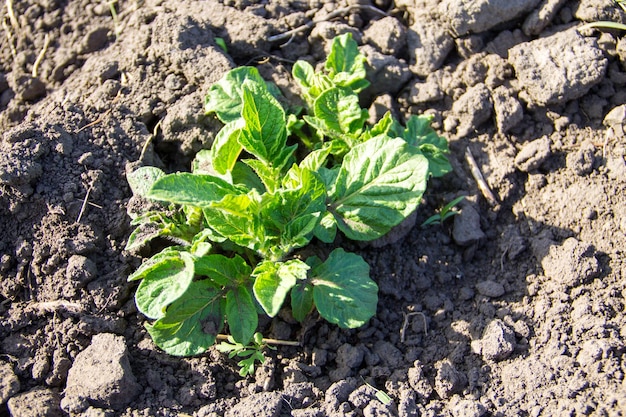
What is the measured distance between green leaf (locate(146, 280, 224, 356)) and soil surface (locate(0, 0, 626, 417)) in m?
0.16

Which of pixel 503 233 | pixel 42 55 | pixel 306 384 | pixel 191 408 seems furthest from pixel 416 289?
pixel 42 55

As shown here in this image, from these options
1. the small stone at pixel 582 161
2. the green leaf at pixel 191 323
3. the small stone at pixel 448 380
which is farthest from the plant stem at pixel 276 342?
the small stone at pixel 582 161

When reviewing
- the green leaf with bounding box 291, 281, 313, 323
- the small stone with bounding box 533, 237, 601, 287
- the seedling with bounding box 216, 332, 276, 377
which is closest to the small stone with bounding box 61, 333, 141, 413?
the seedling with bounding box 216, 332, 276, 377

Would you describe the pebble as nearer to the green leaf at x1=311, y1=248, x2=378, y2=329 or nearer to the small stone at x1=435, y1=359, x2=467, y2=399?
the green leaf at x1=311, y1=248, x2=378, y2=329

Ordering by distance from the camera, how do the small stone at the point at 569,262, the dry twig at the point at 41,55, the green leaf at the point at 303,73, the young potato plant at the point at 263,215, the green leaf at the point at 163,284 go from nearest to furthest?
the green leaf at the point at 163,284 → the young potato plant at the point at 263,215 → the small stone at the point at 569,262 → the green leaf at the point at 303,73 → the dry twig at the point at 41,55

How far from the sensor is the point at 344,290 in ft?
9.37

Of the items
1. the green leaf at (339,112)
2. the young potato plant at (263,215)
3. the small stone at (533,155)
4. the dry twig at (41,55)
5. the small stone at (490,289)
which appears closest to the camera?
the young potato plant at (263,215)

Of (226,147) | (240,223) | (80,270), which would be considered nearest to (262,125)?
(226,147)

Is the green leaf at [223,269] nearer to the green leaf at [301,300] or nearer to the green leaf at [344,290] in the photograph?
the green leaf at [301,300]

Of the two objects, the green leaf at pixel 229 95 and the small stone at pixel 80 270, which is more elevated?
the green leaf at pixel 229 95

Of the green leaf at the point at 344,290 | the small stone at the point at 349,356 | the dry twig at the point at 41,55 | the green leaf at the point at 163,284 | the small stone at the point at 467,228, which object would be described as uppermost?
the dry twig at the point at 41,55

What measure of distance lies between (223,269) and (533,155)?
1.79 meters

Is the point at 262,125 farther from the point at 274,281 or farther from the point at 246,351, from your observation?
the point at 246,351

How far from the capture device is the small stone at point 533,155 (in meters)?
3.30
